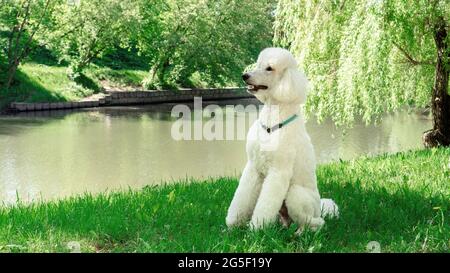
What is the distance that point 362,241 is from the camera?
12.1 ft

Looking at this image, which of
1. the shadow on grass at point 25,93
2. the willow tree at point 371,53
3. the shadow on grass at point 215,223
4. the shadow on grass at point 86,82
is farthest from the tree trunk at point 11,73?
the shadow on grass at point 215,223

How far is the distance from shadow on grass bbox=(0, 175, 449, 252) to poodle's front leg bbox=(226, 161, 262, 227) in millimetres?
96

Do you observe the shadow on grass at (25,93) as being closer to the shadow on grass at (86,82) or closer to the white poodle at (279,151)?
the shadow on grass at (86,82)

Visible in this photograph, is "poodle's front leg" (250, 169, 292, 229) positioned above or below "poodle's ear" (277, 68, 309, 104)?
below

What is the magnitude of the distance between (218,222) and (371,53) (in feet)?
15.0

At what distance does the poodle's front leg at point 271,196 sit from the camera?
11.7ft

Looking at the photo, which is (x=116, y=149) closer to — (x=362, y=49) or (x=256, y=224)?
(x=362, y=49)

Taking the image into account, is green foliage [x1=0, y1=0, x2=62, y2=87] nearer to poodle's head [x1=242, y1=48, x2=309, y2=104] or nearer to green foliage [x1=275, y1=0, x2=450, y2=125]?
green foliage [x1=275, y1=0, x2=450, y2=125]

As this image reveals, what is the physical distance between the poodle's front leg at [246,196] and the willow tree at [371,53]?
4.64 metres

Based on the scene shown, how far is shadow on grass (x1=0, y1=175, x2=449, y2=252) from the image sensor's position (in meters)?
3.54

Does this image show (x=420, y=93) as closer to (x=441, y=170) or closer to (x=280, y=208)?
(x=441, y=170)

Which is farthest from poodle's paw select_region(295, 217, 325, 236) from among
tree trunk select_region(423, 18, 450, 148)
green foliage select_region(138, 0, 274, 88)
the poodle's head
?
green foliage select_region(138, 0, 274, 88)

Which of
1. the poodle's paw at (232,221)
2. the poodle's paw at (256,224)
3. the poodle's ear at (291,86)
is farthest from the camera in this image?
the poodle's paw at (232,221)
